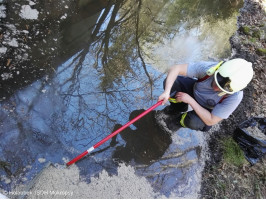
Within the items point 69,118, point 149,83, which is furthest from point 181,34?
point 69,118

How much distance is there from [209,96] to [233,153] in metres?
1.37

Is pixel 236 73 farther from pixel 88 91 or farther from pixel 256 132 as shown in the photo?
pixel 88 91

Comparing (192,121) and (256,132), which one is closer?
(192,121)

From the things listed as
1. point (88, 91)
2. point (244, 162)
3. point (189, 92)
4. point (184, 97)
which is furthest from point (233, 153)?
point (88, 91)

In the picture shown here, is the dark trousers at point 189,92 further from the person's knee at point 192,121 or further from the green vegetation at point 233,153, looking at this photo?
the green vegetation at point 233,153

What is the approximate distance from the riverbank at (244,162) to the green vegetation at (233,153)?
34 millimetres

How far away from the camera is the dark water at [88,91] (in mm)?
3162

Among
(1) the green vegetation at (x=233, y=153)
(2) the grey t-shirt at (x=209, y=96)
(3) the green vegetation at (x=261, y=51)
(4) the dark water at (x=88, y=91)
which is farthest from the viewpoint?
(3) the green vegetation at (x=261, y=51)

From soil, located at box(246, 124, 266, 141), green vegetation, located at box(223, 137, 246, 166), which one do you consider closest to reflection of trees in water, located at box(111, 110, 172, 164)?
green vegetation, located at box(223, 137, 246, 166)

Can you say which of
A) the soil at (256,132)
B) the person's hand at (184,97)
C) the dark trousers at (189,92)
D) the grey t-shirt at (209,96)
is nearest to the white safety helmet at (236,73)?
the grey t-shirt at (209,96)

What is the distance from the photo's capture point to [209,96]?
3.21 metres

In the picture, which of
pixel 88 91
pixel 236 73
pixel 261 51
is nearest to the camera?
pixel 236 73

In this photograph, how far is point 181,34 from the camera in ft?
18.2

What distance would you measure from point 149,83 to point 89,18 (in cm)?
178
